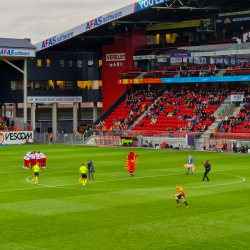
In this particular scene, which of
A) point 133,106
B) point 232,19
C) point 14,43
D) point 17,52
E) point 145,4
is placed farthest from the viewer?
point 133,106

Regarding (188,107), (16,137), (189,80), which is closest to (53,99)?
(16,137)

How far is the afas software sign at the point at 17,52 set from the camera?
66.5 m

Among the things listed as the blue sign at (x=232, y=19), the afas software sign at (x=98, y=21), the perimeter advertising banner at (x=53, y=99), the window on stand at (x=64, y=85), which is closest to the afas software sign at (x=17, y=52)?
the afas software sign at (x=98, y=21)

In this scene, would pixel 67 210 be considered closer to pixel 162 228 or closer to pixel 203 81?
pixel 162 228

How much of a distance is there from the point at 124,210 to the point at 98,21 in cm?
4604

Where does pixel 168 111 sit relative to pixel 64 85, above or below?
below

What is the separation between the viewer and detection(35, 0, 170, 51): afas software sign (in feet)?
192

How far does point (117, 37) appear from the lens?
238 feet

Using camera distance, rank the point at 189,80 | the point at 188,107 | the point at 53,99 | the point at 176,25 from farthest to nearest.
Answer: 1. the point at 53,99
2. the point at 176,25
3. the point at 189,80
4. the point at 188,107

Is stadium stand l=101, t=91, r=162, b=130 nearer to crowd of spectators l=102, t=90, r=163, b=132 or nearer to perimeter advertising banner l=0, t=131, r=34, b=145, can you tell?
crowd of spectators l=102, t=90, r=163, b=132

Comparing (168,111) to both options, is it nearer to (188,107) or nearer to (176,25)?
(188,107)

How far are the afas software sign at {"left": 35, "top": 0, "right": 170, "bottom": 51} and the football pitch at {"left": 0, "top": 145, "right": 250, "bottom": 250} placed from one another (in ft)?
89.8

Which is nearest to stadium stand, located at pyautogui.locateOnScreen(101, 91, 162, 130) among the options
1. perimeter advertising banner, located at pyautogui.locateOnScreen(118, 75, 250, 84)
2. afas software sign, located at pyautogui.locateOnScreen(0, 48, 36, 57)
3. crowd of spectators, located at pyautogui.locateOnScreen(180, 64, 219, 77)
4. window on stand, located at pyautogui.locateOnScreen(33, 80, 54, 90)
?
perimeter advertising banner, located at pyautogui.locateOnScreen(118, 75, 250, 84)

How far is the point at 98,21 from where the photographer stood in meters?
63.8
